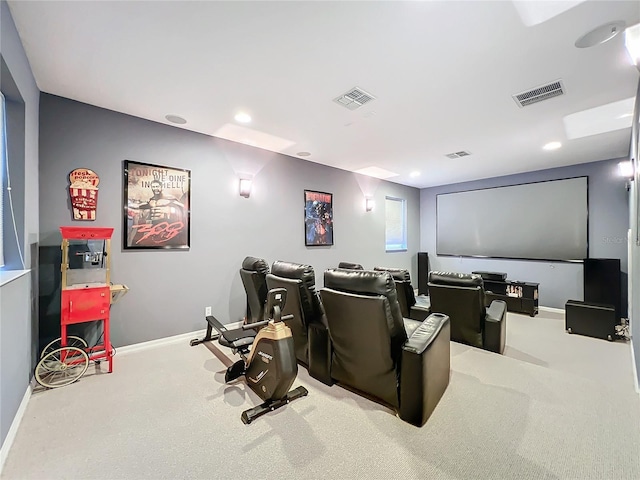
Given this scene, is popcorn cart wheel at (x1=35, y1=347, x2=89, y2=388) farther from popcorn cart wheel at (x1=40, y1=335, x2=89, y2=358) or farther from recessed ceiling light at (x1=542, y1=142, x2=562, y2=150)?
recessed ceiling light at (x1=542, y1=142, x2=562, y2=150)

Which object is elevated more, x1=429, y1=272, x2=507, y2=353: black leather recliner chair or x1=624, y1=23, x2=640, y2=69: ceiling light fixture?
x1=624, y1=23, x2=640, y2=69: ceiling light fixture

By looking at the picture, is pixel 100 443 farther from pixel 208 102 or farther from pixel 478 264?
pixel 478 264

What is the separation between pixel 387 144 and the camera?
4.28m

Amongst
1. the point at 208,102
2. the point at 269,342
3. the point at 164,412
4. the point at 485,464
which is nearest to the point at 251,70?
the point at 208,102

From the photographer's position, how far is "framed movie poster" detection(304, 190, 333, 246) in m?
5.17

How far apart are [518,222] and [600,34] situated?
4651 millimetres

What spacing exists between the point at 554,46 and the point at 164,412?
160 inches

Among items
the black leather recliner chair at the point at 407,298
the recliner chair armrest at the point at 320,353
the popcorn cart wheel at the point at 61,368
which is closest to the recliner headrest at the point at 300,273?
the recliner chair armrest at the point at 320,353

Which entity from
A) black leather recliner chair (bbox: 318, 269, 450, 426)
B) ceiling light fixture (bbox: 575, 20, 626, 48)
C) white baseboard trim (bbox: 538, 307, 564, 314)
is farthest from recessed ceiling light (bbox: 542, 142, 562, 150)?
black leather recliner chair (bbox: 318, 269, 450, 426)

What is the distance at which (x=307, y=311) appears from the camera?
2.61 meters

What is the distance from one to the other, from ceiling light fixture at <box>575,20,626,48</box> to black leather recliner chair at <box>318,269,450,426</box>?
88.0 inches

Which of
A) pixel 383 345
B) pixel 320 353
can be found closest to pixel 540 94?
pixel 383 345

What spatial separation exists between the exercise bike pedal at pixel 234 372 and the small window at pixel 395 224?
16.0 feet

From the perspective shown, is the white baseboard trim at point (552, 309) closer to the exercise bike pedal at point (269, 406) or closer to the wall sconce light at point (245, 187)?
the exercise bike pedal at point (269, 406)
